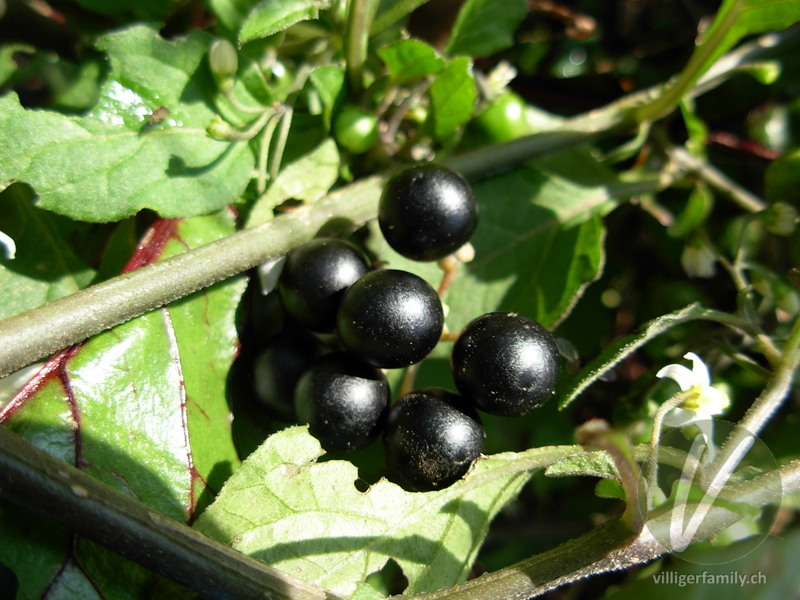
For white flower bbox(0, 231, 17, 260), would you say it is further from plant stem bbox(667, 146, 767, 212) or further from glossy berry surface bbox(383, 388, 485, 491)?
plant stem bbox(667, 146, 767, 212)

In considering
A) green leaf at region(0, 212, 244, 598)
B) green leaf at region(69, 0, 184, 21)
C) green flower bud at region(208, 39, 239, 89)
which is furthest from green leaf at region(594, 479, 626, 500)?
green leaf at region(69, 0, 184, 21)

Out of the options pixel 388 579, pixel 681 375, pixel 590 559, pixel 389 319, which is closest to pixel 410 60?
pixel 389 319

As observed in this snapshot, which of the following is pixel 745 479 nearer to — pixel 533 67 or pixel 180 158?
pixel 180 158

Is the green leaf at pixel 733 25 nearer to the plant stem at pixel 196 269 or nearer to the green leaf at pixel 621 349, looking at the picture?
the plant stem at pixel 196 269

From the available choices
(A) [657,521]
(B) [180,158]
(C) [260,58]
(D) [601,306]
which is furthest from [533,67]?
(A) [657,521]

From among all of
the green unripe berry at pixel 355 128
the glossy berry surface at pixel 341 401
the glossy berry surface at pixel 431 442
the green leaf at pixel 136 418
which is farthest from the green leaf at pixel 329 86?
the glossy berry surface at pixel 431 442

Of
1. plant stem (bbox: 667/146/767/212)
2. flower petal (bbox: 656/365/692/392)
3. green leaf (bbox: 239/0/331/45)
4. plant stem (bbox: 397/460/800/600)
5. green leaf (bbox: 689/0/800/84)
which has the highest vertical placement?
green leaf (bbox: 239/0/331/45)

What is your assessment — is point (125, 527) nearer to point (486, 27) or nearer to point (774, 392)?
point (774, 392)
